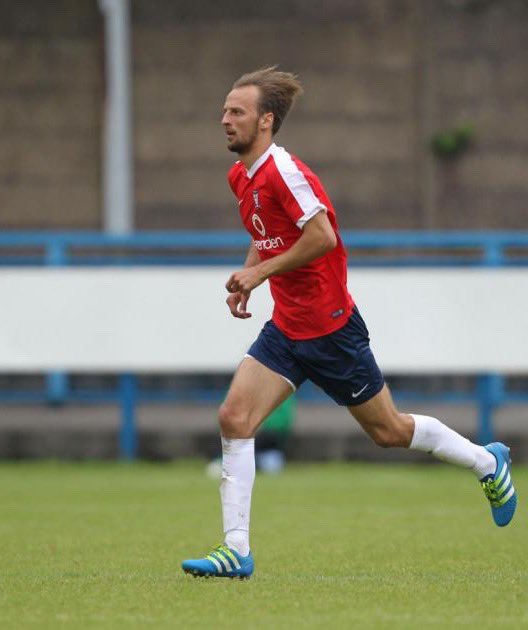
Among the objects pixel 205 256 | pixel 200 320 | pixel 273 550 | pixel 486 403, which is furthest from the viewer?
pixel 205 256

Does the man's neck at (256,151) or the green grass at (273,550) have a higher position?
the man's neck at (256,151)

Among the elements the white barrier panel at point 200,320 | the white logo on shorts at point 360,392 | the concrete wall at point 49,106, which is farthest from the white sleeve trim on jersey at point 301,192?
the concrete wall at point 49,106

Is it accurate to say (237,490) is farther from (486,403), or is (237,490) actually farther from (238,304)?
(486,403)

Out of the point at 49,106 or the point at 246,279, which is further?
the point at 49,106

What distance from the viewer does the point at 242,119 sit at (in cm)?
751

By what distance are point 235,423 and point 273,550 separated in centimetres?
179

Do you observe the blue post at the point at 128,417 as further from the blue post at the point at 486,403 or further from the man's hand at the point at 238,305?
the man's hand at the point at 238,305

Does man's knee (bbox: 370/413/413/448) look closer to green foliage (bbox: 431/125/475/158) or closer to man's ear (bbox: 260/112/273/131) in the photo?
man's ear (bbox: 260/112/273/131)

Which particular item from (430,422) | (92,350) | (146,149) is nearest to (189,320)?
(92,350)

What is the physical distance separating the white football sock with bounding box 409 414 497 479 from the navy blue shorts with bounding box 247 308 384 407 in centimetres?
37

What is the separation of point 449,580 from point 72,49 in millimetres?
12786

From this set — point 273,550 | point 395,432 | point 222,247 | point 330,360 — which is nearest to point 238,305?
point 330,360

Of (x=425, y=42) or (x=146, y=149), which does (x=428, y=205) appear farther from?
(x=146, y=149)

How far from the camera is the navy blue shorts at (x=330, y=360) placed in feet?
25.1
